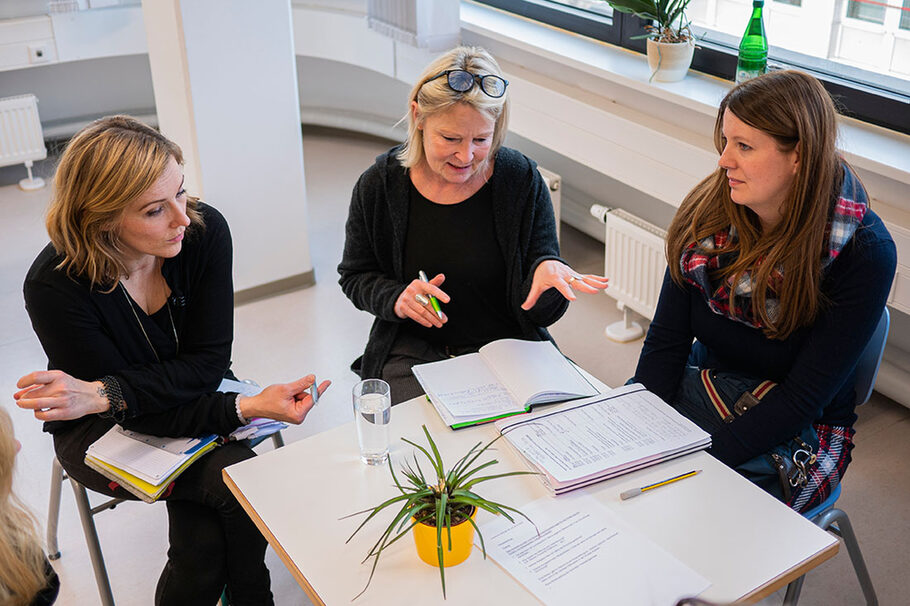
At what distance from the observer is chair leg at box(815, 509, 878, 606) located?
68.6 inches

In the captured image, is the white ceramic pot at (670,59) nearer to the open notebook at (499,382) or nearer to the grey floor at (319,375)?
the grey floor at (319,375)

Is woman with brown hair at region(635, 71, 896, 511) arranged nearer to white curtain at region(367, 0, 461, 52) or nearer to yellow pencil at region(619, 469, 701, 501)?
yellow pencil at region(619, 469, 701, 501)

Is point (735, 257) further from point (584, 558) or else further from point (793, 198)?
point (584, 558)

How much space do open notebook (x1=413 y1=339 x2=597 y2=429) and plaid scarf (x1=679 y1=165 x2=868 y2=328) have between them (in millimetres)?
330

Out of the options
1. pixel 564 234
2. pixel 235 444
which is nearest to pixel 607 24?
pixel 564 234

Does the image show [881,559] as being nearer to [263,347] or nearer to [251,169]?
[263,347]

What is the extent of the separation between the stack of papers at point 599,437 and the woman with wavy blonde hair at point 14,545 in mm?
794

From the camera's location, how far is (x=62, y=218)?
5.76ft

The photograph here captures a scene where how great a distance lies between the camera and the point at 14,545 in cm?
134

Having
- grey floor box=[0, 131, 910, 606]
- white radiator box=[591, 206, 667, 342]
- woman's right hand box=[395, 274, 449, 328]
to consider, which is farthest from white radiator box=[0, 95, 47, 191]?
woman's right hand box=[395, 274, 449, 328]

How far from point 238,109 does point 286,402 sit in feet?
5.70

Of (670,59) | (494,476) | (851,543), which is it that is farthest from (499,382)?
(670,59)

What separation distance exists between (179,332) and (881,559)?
1795 mm

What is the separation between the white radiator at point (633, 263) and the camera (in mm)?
2979
